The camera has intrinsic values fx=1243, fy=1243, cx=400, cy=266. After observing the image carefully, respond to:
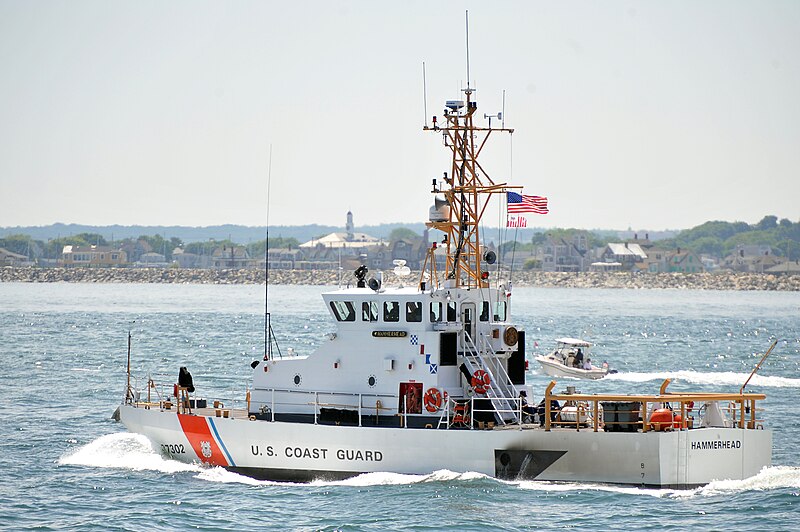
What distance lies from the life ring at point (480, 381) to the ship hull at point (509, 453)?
1.10m

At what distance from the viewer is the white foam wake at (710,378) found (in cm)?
4942

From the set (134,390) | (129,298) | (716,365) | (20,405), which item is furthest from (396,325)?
(129,298)

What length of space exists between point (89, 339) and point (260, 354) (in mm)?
16402

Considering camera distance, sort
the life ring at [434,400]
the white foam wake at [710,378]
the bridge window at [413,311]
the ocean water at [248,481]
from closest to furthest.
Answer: the ocean water at [248,481] → the life ring at [434,400] → the bridge window at [413,311] → the white foam wake at [710,378]

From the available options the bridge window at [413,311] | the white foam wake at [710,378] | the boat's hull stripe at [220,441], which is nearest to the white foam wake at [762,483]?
the bridge window at [413,311]

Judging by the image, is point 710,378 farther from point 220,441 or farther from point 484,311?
point 220,441

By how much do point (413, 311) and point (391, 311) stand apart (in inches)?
19.6

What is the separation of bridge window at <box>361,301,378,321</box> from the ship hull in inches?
103

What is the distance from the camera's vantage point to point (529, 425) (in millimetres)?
25047

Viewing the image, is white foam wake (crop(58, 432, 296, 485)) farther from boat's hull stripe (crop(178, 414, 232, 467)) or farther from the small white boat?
the small white boat

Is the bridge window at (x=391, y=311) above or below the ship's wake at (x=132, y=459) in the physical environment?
above

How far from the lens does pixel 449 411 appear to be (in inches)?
1010

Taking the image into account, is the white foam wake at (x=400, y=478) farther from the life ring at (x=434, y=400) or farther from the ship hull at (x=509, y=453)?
the life ring at (x=434, y=400)

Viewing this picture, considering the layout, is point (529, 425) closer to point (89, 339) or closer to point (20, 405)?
point (20, 405)
